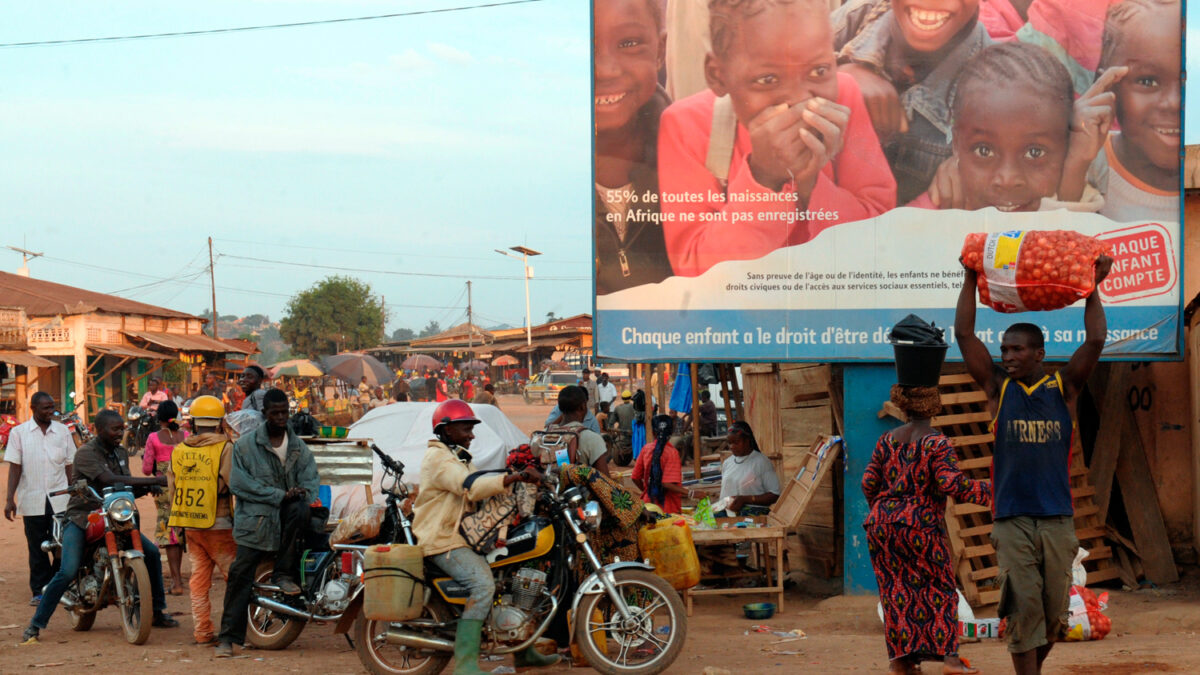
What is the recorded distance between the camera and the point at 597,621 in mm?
6266

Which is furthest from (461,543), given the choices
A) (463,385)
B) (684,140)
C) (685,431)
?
(463,385)

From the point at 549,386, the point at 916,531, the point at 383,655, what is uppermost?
the point at 549,386

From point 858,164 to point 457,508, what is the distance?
465 cm

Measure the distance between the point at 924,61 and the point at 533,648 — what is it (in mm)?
5598

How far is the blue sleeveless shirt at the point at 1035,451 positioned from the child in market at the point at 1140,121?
461 cm

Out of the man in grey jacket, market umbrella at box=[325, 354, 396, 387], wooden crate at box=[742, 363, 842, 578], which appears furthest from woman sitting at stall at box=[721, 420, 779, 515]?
market umbrella at box=[325, 354, 396, 387]

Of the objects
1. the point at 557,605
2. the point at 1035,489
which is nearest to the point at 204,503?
the point at 557,605

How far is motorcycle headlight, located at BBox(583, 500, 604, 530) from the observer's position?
6355mm

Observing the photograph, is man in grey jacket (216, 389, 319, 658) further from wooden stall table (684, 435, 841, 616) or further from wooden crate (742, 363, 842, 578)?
wooden crate (742, 363, 842, 578)

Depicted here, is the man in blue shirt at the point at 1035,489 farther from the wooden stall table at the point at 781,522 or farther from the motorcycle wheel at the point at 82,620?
the motorcycle wheel at the point at 82,620

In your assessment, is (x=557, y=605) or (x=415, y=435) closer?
(x=557, y=605)

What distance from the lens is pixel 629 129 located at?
932 cm

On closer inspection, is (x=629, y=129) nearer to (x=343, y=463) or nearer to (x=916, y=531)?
(x=343, y=463)

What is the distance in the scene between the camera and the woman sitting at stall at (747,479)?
9.98 metres
